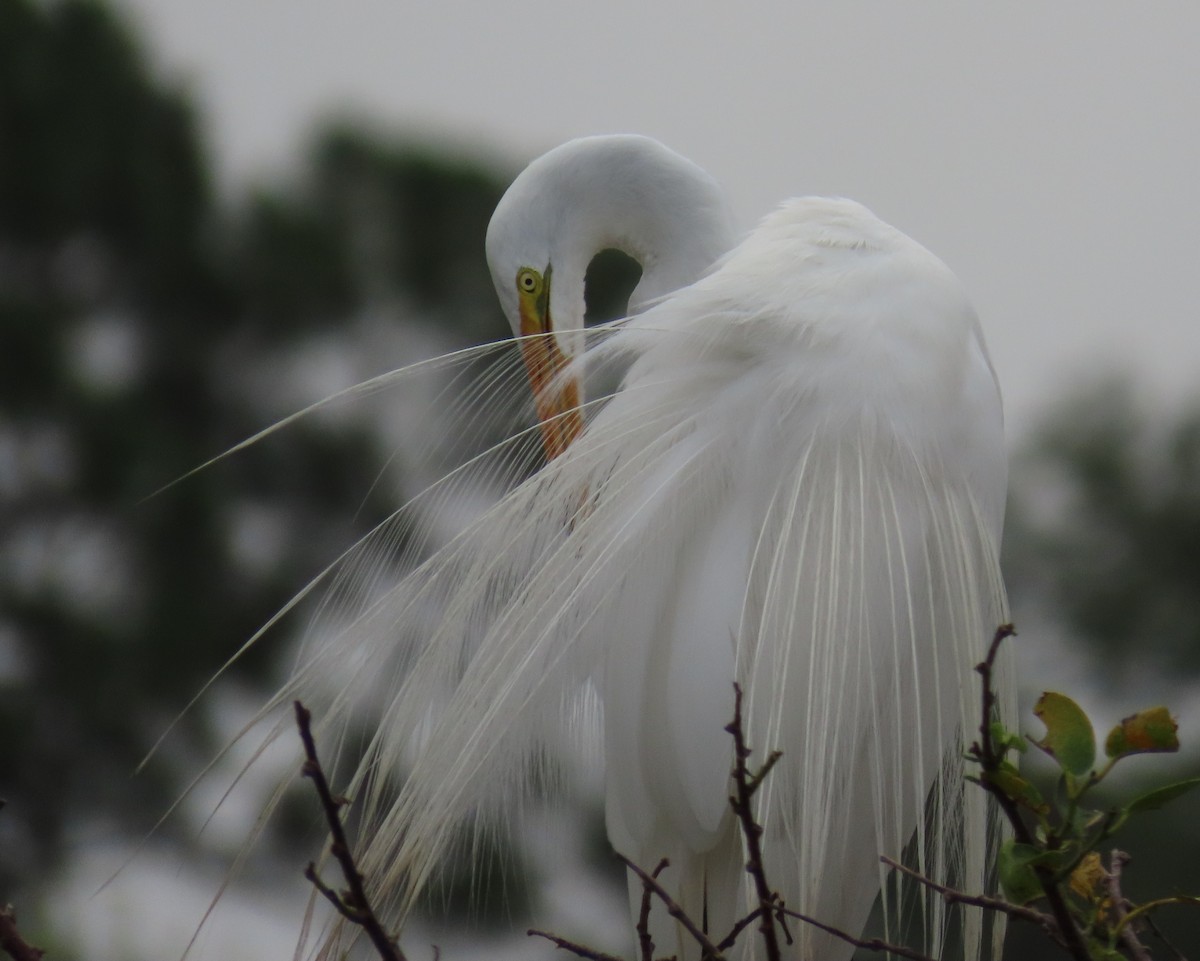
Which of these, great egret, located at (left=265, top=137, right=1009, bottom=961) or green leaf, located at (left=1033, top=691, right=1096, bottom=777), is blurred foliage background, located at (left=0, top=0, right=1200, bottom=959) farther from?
green leaf, located at (left=1033, top=691, right=1096, bottom=777)

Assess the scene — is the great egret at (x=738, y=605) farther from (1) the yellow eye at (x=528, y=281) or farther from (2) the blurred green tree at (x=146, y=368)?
(2) the blurred green tree at (x=146, y=368)

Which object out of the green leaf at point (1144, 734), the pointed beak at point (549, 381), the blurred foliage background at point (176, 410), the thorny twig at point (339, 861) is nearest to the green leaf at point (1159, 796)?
the green leaf at point (1144, 734)

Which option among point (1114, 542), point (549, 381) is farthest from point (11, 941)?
point (1114, 542)

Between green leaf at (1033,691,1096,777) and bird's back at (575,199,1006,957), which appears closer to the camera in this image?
green leaf at (1033,691,1096,777)

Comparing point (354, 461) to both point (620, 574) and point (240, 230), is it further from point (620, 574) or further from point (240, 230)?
point (620, 574)

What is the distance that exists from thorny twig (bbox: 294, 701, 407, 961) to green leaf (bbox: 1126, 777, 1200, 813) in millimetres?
479

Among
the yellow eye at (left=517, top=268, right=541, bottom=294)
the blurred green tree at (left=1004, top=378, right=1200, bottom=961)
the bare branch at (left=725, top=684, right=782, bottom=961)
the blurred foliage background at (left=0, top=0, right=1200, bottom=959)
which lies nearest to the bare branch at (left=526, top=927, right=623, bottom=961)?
the bare branch at (left=725, top=684, right=782, bottom=961)

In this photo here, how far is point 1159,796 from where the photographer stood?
3.40 feet

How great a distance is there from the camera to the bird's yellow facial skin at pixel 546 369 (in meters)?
1.57

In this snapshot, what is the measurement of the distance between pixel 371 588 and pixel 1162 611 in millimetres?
9776

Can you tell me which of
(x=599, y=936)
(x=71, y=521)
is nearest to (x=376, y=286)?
(x=71, y=521)

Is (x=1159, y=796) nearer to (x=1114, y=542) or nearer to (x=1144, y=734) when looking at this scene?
(x=1144, y=734)

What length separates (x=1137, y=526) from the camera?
10.8m

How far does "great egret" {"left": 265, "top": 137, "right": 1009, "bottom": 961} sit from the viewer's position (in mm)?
1368
